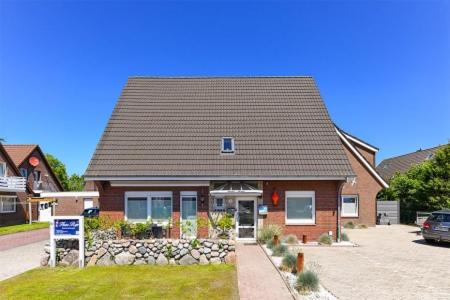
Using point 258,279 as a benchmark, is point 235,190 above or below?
above

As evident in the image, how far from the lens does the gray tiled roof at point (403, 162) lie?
4025cm

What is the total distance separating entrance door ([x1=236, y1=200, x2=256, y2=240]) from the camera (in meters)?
18.5

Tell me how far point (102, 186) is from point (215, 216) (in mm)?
5442

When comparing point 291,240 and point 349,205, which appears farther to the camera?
point 349,205

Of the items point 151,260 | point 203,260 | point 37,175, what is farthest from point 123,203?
point 37,175

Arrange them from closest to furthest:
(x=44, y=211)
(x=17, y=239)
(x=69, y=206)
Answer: (x=17, y=239) < (x=44, y=211) < (x=69, y=206)

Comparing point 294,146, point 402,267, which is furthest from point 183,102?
point 402,267

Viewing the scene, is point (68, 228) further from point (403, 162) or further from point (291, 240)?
point (403, 162)

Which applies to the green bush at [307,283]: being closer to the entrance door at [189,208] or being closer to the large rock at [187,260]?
the large rock at [187,260]

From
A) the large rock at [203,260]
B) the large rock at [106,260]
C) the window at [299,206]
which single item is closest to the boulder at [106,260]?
the large rock at [106,260]

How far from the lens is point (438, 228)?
18.6 meters

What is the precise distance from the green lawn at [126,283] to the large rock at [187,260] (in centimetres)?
41

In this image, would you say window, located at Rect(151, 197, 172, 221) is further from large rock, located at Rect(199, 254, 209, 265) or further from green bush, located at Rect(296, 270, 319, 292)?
green bush, located at Rect(296, 270, 319, 292)

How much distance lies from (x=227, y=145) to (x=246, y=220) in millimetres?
3914
